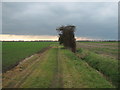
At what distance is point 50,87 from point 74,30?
47.8m

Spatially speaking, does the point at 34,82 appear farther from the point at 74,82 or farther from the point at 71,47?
the point at 71,47

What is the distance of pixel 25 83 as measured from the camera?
13594 millimetres

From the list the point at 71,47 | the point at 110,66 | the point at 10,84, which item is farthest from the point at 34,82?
the point at 71,47

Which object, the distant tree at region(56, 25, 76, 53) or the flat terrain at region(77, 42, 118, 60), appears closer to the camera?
the flat terrain at region(77, 42, 118, 60)

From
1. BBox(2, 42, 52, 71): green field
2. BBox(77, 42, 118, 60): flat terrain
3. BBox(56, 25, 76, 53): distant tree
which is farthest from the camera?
BBox(56, 25, 76, 53): distant tree

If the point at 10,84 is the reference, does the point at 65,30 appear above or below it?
above

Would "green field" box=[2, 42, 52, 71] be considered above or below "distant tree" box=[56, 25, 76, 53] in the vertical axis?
below

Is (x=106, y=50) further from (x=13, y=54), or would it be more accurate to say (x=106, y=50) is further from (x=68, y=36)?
(x=13, y=54)

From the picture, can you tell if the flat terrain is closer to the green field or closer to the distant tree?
the distant tree

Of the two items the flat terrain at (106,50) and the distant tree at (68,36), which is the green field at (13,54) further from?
the flat terrain at (106,50)

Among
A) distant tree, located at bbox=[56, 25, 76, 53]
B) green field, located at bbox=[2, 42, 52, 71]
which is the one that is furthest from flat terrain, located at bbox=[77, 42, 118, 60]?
green field, located at bbox=[2, 42, 52, 71]

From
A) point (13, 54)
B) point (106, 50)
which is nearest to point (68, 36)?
point (106, 50)

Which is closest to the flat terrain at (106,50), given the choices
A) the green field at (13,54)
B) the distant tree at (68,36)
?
the distant tree at (68,36)

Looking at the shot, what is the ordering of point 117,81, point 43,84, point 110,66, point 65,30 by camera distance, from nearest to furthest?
point 43,84 < point 117,81 < point 110,66 < point 65,30
